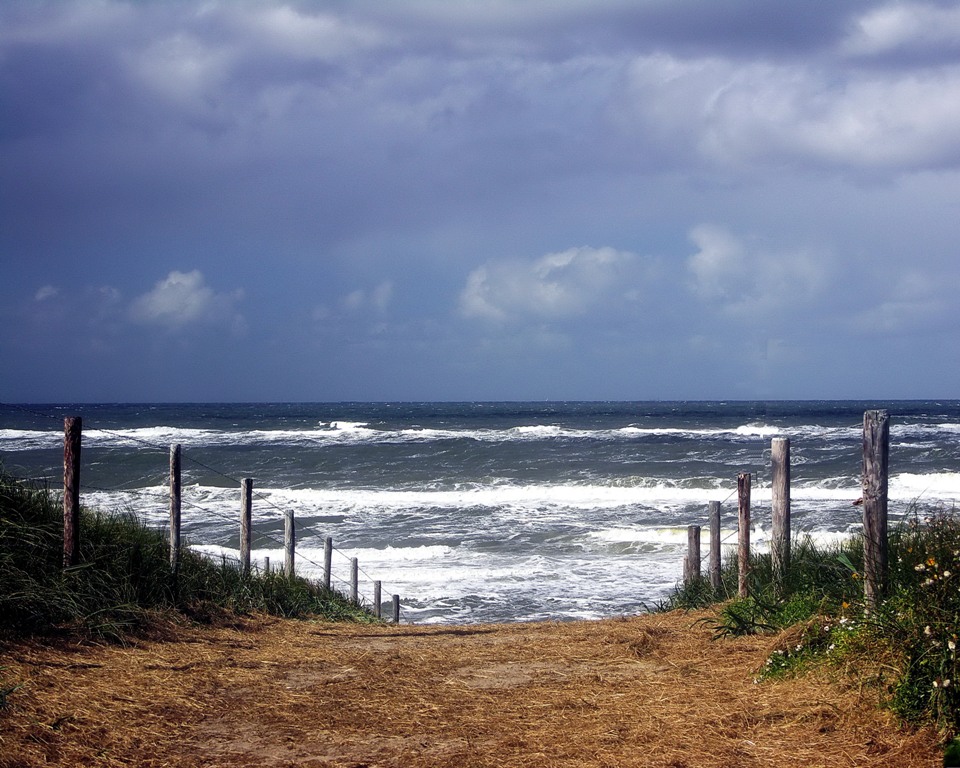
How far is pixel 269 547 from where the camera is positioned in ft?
63.9

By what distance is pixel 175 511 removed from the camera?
9.09 m

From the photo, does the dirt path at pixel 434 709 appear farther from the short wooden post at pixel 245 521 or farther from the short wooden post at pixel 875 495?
the short wooden post at pixel 245 521

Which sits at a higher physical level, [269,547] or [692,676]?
[692,676]

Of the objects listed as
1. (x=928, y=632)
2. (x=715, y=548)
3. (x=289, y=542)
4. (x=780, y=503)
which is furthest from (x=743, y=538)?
(x=289, y=542)

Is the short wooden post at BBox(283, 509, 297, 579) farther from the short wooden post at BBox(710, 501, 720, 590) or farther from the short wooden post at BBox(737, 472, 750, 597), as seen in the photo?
the short wooden post at BBox(737, 472, 750, 597)

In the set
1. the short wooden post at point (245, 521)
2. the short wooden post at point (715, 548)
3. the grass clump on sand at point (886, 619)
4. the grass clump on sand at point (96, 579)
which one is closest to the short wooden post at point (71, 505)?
the grass clump on sand at point (96, 579)

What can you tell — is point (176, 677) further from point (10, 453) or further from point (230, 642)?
point (10, 453)

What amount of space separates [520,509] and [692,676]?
19663mm

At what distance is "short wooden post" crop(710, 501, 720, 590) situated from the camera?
10.3m

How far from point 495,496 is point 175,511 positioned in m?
20.7

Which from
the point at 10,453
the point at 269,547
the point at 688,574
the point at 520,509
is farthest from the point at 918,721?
the point at 10,453

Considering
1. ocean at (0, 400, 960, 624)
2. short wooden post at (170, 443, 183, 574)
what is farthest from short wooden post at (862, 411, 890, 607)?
short wooden post at (170, 443, 183, 574)

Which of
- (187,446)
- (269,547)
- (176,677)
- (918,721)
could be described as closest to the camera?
(918,721)

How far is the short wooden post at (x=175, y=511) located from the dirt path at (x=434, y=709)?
1.27 m
